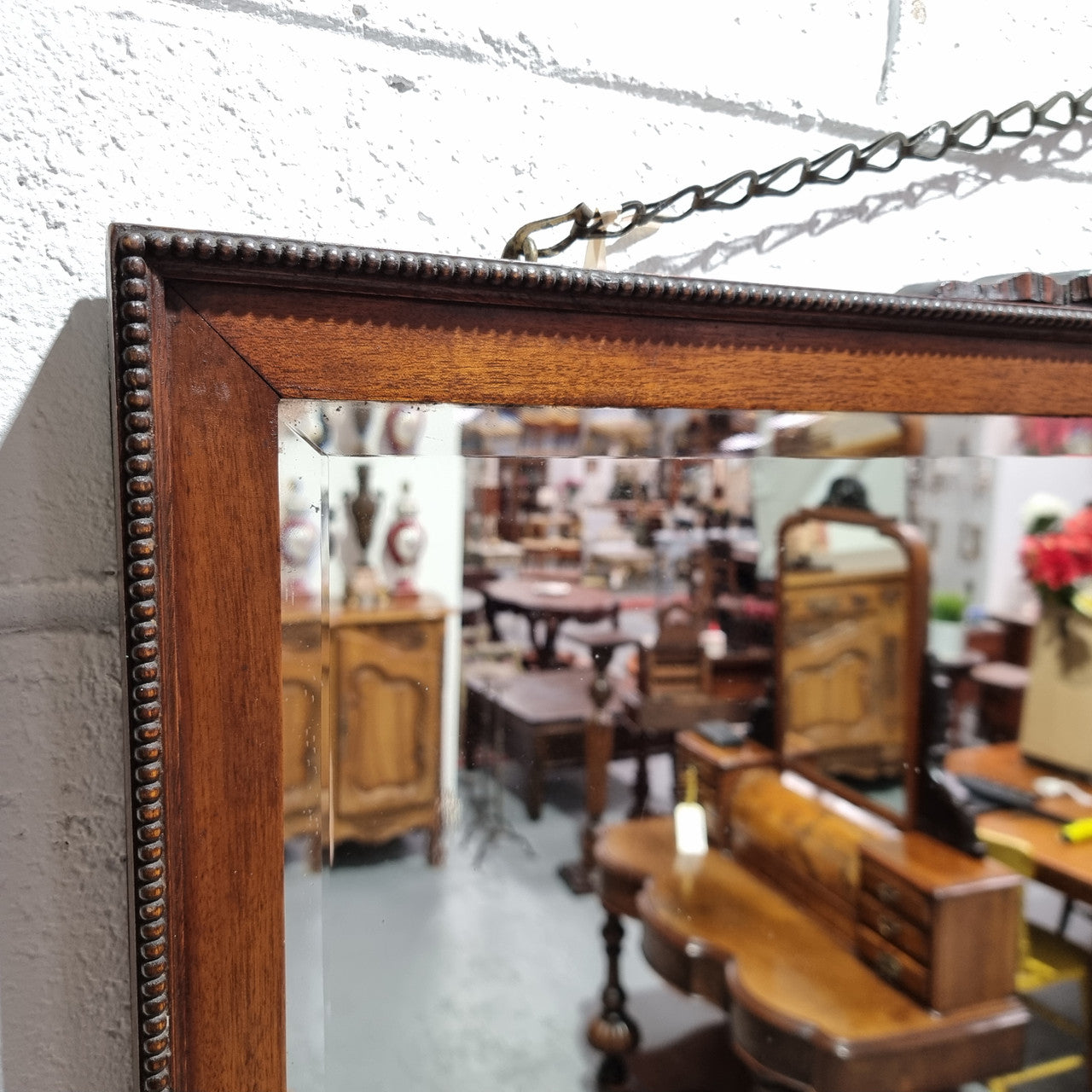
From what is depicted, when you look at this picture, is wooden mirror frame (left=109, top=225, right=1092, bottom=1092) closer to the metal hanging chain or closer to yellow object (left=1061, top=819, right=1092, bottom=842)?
the metal hanging chain

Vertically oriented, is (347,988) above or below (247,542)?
below

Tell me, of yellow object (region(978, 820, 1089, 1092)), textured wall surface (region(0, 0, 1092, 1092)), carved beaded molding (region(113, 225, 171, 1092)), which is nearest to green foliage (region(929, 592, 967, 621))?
yellow object (region(978, 820, 1089, 1092))

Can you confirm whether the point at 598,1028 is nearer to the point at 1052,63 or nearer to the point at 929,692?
the point at 929,692

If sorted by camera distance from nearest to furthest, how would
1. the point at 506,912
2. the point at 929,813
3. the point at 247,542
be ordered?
the point at 247,542 → the point at 506,912 → the point at 929,813

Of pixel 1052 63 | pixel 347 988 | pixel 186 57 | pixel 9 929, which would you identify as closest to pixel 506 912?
pixel 347 988

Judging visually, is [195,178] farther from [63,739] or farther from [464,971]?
[464,971]

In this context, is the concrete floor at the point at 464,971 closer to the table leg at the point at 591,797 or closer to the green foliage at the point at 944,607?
the table leg at the point at 591,797

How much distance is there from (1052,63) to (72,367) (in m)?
0.70

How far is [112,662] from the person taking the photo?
468 mm

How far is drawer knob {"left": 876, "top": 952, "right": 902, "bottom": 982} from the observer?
596mm

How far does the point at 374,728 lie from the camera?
0.49m

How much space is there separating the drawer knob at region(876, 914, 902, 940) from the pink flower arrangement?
0.28m

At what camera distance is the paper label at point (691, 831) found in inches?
23.0

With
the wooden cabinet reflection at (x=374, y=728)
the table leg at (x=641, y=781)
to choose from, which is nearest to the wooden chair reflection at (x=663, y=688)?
the table leg at (x=641, y=781)
